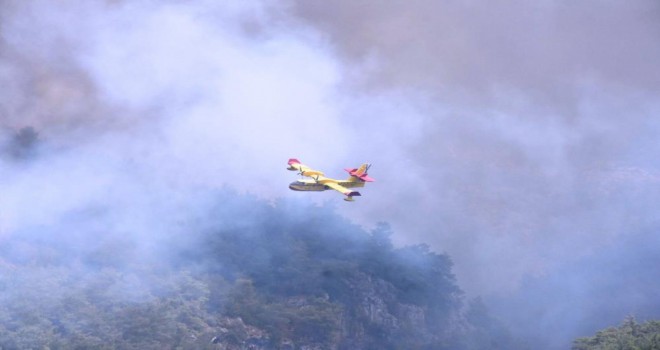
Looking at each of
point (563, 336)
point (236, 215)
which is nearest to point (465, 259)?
point (563, 336)

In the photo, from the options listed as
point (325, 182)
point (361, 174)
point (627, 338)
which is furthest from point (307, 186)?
point (627, 338)

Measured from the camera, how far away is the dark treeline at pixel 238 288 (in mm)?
52344

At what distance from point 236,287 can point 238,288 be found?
5.3 inches

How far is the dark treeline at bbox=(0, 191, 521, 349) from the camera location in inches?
2061

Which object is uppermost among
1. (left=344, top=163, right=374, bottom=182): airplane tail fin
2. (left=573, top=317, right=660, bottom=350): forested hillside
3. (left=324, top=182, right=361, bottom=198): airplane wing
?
(left=344, top=163, right=374, bottom=182): airplane tail fin

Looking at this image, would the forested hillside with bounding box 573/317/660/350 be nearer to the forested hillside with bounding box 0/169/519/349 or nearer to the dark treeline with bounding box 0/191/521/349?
the dark treeline with bounding box 0/191/521/349

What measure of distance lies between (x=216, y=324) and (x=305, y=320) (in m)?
6.64

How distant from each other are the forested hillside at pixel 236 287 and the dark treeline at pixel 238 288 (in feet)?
0.27

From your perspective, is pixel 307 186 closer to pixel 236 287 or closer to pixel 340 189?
pixel 340 189

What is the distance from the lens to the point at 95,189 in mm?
65000

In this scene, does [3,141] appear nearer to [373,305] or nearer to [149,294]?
[149,294]

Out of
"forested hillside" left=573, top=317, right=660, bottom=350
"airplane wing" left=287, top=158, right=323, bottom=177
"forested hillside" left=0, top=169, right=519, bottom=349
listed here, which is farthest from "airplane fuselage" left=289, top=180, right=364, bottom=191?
"forested hillside" left=573, top=317, right=660, bottom=350

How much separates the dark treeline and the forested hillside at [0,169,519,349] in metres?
0.08

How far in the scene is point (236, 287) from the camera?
62500 millimetres
